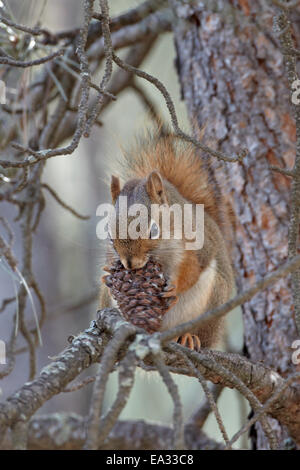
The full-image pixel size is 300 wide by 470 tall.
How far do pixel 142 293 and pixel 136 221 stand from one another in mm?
233

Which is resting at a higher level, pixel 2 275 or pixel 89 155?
pixel 89 155

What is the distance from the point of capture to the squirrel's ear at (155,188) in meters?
1.47

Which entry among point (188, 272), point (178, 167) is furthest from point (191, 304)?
point (178, 167)

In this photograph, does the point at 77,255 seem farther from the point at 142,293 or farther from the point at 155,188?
the point at 142,293

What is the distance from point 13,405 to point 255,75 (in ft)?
4.31

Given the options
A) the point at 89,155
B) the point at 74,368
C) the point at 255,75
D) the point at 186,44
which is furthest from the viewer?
the point at 89,155

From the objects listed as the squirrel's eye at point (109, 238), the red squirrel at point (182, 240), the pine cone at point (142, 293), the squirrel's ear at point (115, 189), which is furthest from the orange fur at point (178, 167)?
the pine cone at point (142, 293)

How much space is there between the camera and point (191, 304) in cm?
150

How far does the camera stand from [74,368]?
84 cm

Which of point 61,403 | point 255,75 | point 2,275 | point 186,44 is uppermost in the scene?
point 186,44

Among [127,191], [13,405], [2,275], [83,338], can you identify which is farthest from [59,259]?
[13,405]

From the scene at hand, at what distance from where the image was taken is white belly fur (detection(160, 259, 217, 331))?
1485 millimetres

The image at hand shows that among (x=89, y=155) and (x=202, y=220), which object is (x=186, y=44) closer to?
(x=202, y=220)

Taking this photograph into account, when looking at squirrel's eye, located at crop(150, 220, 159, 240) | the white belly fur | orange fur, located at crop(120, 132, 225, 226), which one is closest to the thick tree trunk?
orange fur, located at crop(120, 132, 225, 226)
